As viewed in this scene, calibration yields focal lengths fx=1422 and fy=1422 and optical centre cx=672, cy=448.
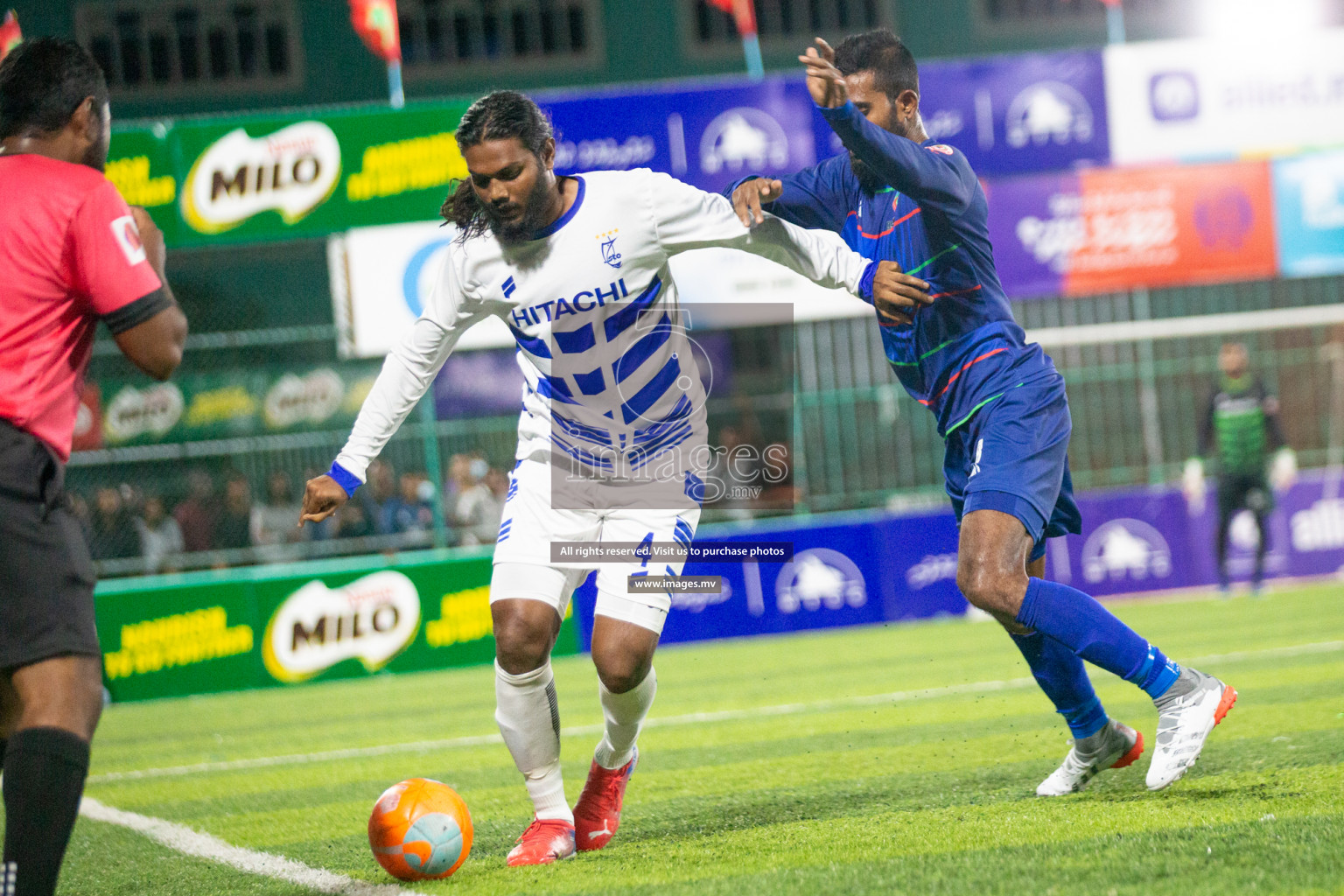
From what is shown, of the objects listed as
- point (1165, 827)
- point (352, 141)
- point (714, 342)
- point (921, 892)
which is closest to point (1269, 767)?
point (1165, 827)

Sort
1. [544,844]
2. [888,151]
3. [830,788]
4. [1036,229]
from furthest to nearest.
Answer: [1036,229]
[830,788]
[544,844]
[888,151]

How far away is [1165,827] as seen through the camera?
12.8 ft

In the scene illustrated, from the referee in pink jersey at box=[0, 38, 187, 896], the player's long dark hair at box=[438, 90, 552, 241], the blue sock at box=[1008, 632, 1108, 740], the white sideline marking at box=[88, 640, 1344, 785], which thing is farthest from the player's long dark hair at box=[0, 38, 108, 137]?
the white sideline marking at box=[88, 640, 1344, 785]

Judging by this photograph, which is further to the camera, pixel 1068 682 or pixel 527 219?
pixel 1068 682

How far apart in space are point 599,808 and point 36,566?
6.82ft

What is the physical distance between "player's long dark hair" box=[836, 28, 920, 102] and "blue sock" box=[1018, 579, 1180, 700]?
169 cm

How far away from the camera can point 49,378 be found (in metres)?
3.12

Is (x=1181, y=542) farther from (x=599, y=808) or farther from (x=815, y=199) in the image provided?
(x=599, y=808)

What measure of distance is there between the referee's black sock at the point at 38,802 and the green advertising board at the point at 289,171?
11300mm

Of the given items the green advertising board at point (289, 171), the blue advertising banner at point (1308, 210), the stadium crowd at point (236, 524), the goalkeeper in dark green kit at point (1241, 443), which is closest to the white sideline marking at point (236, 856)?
the stadium crowd at point (236, 524)

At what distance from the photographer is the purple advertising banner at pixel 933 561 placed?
14.4m

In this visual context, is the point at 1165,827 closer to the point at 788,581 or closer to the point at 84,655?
the point at 84,655

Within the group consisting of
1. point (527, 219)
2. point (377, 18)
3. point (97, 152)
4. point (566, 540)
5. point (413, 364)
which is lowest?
point (566, 540)

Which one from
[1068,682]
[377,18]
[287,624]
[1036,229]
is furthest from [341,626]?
[1068,682]
